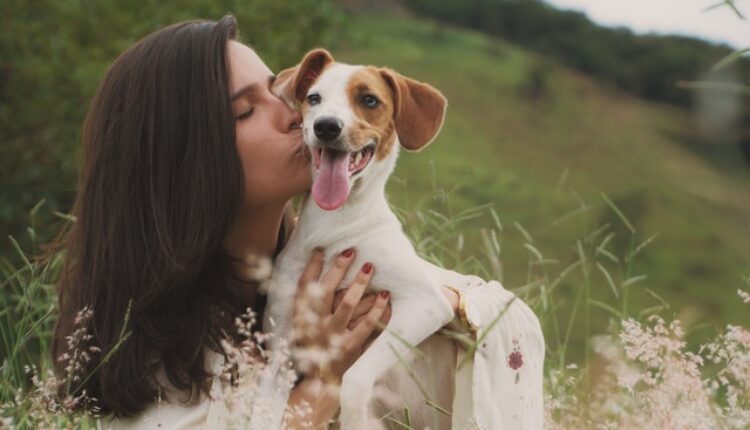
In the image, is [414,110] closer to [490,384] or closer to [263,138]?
[263,138]

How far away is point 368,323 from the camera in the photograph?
8.75 feet

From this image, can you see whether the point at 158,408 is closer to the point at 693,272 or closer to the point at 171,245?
the point at 171,245

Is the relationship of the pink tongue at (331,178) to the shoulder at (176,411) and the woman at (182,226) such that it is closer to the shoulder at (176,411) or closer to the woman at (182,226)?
the woman at (182,226)

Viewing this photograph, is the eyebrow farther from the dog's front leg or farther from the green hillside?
the green hillside

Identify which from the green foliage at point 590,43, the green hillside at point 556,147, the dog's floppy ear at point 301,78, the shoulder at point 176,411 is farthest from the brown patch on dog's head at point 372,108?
the green foliage at point 590,43

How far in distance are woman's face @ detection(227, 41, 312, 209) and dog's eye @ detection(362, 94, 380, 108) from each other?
197 mm

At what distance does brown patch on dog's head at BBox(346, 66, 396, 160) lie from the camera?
2.72 metres

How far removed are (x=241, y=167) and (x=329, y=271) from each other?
15.2 inches

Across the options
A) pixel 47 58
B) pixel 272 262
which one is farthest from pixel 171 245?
pixel 47 58

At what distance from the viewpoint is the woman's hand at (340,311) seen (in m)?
2.67

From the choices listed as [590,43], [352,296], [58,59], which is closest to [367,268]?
[352,296]

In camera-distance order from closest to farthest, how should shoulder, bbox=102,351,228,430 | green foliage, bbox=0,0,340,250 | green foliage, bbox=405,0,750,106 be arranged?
1. shoulder, bbox=102,351,228,430
2. green foliage, bbox=0,0,340,250
3. green foliage, bbox=405,0,750,106

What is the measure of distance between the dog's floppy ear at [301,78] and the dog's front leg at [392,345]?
621mm

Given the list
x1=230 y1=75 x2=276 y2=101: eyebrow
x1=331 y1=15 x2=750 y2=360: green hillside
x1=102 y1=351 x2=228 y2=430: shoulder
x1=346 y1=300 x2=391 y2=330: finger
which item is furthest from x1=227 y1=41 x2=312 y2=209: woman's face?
x1=331 y1=15 x2=750 y2=360: green hillside
